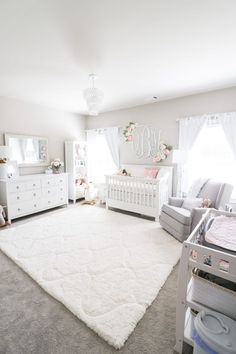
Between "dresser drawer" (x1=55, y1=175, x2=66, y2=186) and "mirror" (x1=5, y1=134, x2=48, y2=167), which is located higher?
"mirror" (x1=5, y1=134, x2=48, y2=167)

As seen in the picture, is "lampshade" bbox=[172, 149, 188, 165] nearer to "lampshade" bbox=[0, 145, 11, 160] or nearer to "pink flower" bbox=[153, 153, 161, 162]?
"pink flower" bbox=[153, 153, 161, 162]

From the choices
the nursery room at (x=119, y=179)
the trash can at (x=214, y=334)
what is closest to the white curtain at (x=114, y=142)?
the nursery room at (x=119, y=179)

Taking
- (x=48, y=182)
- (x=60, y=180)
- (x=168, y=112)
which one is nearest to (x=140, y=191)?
(x=168, y=112)

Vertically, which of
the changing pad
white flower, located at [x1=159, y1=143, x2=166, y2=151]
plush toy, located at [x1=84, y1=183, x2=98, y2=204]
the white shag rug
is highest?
white flower, located at [x1=159, y1=143, x2=166, y2=151]

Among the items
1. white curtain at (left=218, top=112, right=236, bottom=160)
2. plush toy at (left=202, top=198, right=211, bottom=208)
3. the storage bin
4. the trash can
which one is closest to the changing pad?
the storage bin

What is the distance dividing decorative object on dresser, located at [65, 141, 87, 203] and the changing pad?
3730 millimetres

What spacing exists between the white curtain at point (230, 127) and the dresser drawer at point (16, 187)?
3801 mm

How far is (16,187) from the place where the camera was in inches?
131

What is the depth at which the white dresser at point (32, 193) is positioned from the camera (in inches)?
128

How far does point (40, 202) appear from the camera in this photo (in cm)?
376

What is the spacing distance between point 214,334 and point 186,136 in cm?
317

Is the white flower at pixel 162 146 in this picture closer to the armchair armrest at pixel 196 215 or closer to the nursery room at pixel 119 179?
the nursery room at pixel 119 179

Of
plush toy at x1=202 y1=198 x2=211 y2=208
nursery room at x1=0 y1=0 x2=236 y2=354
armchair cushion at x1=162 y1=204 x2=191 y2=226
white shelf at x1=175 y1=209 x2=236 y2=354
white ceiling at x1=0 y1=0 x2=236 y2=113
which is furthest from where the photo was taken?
plush toy at x1=202 y1=198 x2=211 y2=208

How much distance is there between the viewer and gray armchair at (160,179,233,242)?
7.88 ft
